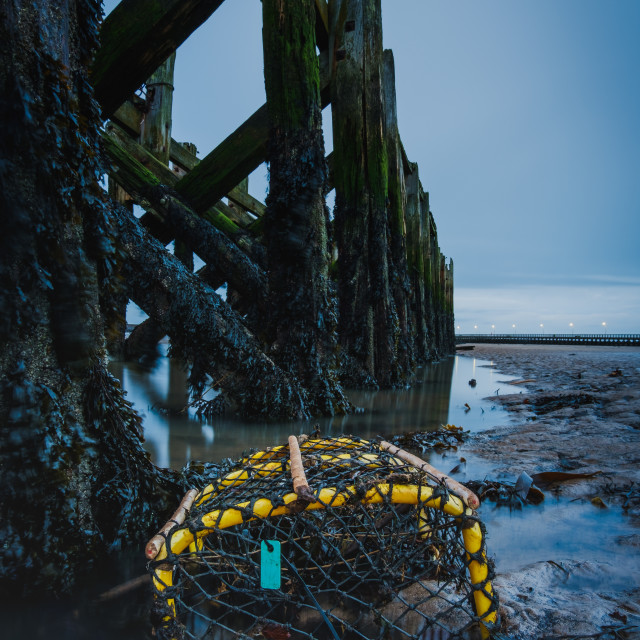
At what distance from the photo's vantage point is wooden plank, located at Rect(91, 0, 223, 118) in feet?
Answer: 12.1

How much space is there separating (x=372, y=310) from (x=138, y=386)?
141 inches

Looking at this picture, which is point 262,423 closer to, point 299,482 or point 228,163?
point 299,482

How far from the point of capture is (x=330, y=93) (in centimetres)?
664

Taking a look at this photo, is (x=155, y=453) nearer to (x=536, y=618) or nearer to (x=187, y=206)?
(x=536, y=618)

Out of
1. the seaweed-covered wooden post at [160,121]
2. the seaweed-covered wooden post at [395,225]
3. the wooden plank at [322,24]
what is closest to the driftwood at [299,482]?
the seaweed-covered wooden post at [160,121]

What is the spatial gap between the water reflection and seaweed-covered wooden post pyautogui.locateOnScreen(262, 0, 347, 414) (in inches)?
21.4

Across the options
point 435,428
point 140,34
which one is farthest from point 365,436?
point 140,34

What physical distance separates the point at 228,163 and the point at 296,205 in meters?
1.65

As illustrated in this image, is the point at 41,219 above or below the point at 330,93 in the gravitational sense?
below

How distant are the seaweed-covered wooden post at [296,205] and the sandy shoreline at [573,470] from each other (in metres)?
1.80

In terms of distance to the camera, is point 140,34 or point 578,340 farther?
point 578,340

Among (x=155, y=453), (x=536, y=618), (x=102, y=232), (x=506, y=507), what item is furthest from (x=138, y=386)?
(x=536, y=618)

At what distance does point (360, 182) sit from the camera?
6617 mm

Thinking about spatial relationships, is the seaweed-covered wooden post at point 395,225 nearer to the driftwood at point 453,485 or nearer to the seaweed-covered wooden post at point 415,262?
the seaweed-covered wooden post at point 415,262
